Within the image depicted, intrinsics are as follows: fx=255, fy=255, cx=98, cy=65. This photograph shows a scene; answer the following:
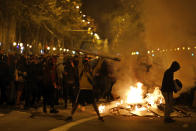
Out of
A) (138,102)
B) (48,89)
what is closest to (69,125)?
(48,89)

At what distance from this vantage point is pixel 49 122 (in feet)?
22.8

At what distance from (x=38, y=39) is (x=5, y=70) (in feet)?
58.6

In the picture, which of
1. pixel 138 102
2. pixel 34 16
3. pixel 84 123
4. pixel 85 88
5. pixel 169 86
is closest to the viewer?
pixel 84 123

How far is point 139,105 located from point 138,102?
54cm

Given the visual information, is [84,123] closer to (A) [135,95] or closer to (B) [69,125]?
(B) [69,125]

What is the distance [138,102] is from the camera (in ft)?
32.6

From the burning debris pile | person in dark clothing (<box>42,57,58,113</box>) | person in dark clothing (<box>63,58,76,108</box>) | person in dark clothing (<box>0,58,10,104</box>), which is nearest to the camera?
person in dark clothing (<box>42,57,58,113</box>)

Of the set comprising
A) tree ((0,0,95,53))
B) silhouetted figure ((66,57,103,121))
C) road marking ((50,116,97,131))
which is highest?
tree ((0,0,95,53))

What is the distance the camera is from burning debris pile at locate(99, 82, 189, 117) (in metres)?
8.64

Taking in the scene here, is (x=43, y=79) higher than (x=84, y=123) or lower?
higher

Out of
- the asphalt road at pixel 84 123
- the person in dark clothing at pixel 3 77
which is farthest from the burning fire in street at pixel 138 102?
the person in dark clothing at pixel 3 77

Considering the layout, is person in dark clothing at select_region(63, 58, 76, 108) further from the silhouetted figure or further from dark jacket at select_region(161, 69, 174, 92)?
dark jacket at select_region(161, 69, 174, 92)

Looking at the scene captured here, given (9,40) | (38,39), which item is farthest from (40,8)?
(38,39)

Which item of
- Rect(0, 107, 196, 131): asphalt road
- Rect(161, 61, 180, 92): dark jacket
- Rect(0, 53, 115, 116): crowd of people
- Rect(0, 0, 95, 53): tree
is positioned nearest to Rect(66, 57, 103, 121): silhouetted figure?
Rect(0, 53, 115, 116): crowd of people
